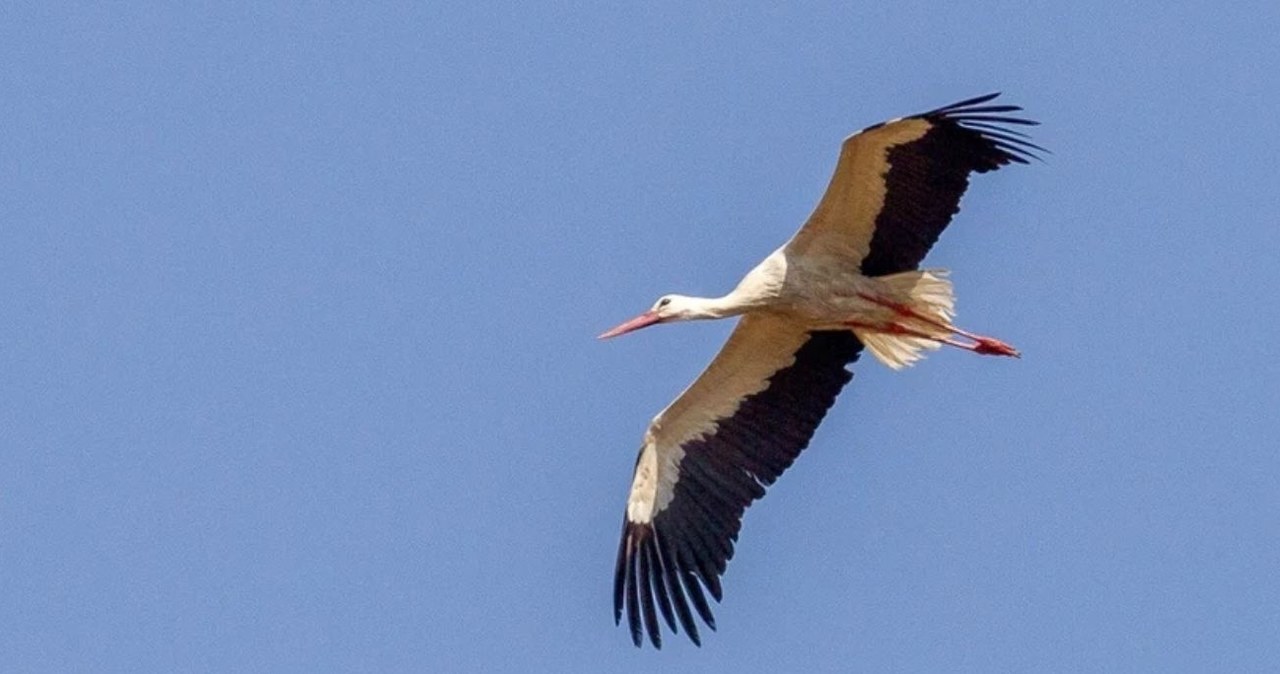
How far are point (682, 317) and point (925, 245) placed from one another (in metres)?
1.36

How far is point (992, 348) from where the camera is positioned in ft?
55.7

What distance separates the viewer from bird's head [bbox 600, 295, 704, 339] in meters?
17.0

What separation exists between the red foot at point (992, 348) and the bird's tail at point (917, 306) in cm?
19

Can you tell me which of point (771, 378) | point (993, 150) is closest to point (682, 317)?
point (771, 378)

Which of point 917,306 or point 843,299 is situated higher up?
point 843,299

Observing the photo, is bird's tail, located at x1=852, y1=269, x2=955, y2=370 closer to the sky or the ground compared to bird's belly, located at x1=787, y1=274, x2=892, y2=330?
closer to the ground

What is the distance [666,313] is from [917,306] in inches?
53.6

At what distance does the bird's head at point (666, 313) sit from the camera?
17.0 m

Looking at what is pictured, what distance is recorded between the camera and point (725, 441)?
17094mm

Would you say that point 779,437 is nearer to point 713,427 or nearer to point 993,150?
point 713,427

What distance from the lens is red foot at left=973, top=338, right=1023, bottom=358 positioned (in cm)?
1695

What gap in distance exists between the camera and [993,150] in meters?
16.2

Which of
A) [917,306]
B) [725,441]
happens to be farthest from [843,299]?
[725,441]

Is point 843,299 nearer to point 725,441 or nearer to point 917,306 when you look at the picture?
point 917,306
